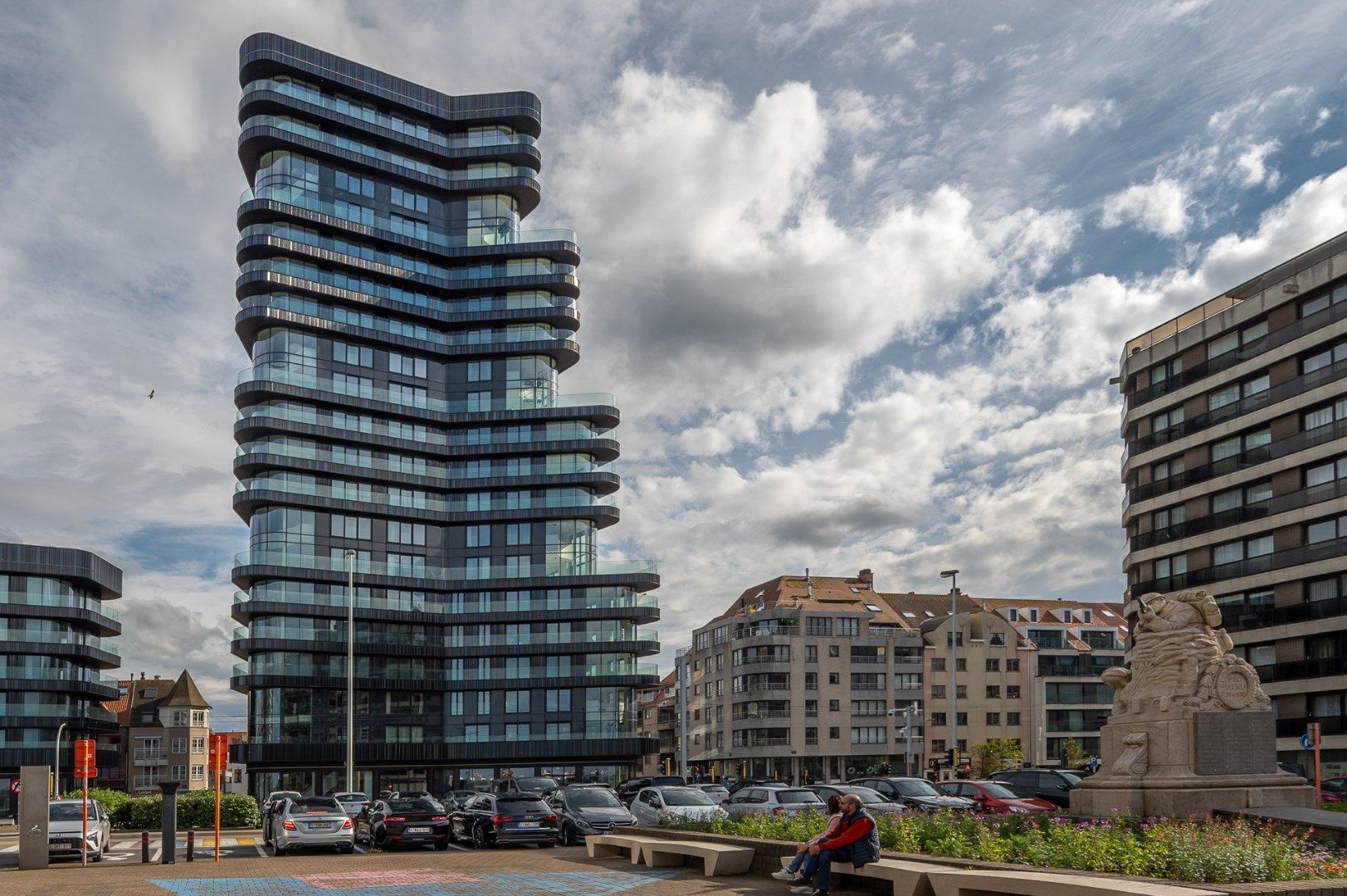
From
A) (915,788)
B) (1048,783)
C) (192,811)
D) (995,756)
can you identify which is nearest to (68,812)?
(192,811)

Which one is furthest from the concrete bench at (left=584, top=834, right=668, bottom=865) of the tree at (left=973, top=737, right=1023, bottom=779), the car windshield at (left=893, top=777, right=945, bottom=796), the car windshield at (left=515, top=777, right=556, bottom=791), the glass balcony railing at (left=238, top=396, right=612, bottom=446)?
the tree at (left=973, top=737, right=1023, bottom=779)

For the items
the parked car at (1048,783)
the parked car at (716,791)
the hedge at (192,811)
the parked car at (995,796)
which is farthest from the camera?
the hedge at (192,811)

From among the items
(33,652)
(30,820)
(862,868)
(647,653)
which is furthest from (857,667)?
(862,868)

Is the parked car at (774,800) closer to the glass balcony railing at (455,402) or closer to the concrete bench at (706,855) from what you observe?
the concrete bench at (706,855)

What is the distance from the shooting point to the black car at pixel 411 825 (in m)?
33.4

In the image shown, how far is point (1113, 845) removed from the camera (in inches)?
683

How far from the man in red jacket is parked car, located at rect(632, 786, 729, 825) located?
1288 cm

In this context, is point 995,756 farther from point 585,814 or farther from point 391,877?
point 391,877

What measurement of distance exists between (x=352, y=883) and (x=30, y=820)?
10.2 metres

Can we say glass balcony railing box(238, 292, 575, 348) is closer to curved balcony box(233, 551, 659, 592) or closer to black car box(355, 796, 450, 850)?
curved balcony box(233, 551, 659, 592)

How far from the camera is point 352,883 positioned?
76.3 ft

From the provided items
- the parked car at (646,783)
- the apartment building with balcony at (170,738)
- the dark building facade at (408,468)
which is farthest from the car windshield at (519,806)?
the apartment building with balcony at (170,738)

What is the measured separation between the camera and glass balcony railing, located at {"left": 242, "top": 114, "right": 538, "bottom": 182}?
276 ft

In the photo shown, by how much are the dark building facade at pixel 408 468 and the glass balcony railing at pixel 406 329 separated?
17cm
